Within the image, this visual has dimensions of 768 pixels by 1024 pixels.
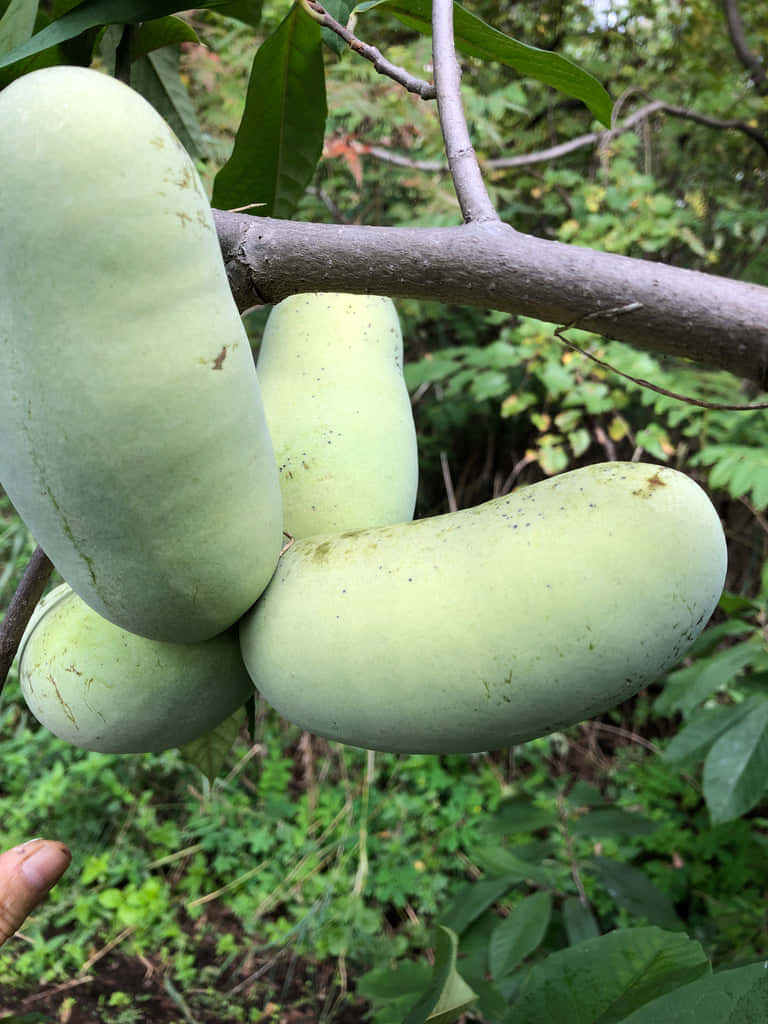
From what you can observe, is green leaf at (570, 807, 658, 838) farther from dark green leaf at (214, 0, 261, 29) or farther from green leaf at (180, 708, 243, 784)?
dark green leaf at (214, 0, 261, 29)

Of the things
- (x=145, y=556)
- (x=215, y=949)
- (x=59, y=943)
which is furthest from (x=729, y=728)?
(x=59, y=943)

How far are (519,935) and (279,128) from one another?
1.33 meters

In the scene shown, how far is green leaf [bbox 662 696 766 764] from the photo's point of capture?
1527 mm

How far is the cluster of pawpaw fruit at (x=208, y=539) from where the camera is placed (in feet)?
1.38

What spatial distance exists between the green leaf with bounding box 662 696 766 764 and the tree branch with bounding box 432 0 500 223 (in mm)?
1283

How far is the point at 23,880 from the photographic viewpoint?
738 mm

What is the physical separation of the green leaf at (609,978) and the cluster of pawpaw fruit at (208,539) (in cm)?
34

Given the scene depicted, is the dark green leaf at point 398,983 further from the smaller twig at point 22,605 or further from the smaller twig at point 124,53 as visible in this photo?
the smaller twig at point 124,53

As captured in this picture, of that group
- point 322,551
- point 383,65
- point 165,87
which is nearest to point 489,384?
point 165,87

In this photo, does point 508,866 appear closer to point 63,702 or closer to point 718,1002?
point 718,1002

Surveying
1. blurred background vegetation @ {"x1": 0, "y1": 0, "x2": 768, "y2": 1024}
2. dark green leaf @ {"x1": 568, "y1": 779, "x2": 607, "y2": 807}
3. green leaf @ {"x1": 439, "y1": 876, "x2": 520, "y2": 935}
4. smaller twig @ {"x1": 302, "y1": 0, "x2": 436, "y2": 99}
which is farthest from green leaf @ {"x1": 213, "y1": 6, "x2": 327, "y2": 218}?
dark green leaf @ {"x1": 568, "y1": 779, "x2": 607, "y2": 807}

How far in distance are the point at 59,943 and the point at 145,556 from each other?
1.98m

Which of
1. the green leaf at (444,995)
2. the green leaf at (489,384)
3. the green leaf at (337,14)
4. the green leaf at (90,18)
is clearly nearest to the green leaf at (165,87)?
the green leaf at (337,14)

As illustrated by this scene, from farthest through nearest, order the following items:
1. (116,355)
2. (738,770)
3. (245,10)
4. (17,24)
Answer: (738,770), (245,10), (17,24), (116,355)
